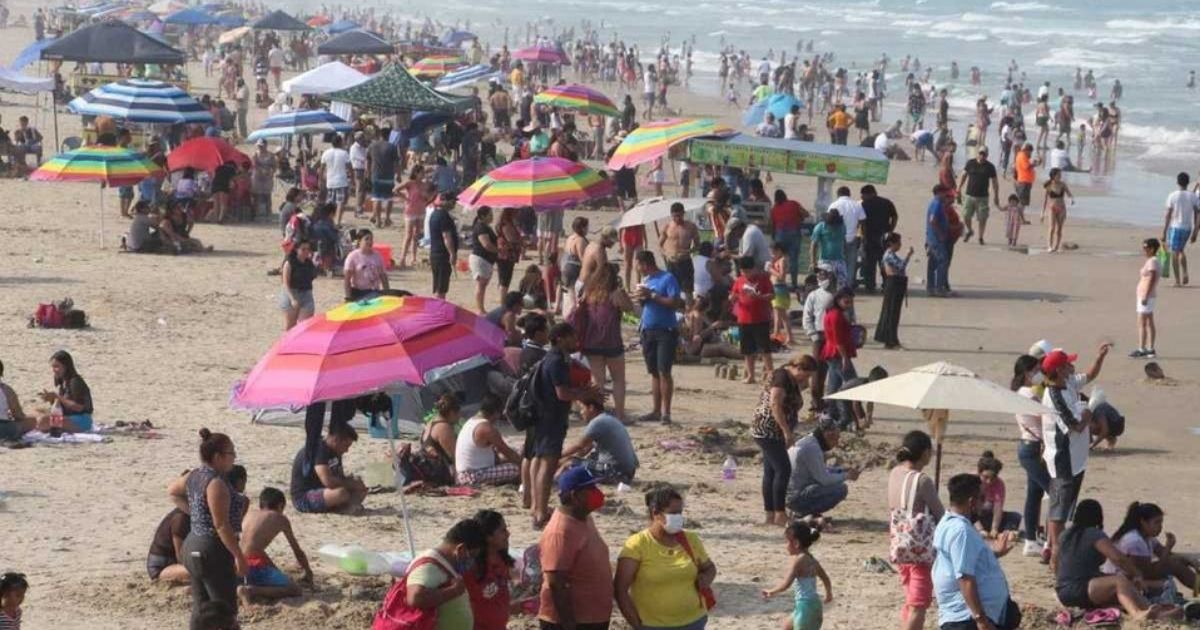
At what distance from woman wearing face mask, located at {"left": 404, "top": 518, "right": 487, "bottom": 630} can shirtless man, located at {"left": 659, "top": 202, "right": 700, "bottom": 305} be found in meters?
11.3

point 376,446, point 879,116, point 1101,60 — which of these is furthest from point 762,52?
point 376,446

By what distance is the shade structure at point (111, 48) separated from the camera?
31.5m

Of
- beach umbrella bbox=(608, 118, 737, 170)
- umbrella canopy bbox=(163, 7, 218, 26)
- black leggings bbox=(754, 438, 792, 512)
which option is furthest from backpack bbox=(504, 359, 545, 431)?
umbrella canopy bbox=(163, 7, 218, 26)

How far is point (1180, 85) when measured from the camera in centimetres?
6053

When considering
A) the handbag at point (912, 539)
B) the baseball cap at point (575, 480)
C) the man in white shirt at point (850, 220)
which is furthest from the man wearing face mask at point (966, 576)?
the man in white shirt at point (850, 220)

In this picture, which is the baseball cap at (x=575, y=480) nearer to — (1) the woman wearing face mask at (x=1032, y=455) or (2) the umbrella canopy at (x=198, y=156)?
(1) the woman wearing face mask at (x=1032, y=455)

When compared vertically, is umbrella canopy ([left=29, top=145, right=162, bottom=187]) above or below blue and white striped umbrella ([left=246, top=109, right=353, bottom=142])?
above

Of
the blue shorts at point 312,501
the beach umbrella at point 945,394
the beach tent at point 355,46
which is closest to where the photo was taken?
the beach umbrella at point 945,394

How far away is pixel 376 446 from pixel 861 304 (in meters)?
8.59

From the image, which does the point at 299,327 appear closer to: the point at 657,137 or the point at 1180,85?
the point at 657,137

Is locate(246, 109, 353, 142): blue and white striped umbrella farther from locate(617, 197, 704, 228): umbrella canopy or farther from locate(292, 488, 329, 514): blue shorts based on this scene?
locate(292, 488, 329, 514): blue shorts

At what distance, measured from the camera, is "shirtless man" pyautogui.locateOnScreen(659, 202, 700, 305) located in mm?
19078

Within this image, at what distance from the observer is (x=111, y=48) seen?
31625 mm

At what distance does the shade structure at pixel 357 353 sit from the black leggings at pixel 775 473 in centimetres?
259
